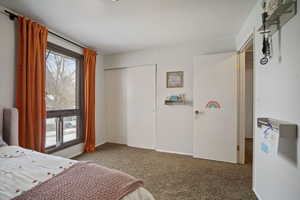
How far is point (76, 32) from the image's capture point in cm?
252

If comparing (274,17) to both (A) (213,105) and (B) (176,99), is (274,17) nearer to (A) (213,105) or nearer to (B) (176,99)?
(A) (213,105)

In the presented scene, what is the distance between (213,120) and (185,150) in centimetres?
88

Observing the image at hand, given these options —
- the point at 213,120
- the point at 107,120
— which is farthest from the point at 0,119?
the point at 213,120

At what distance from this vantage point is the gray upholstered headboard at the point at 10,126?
1.73m

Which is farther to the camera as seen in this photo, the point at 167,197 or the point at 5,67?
the point at 5,67

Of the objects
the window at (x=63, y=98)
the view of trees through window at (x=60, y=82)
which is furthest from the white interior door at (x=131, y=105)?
the view of trees through window at (x=60, y=82)

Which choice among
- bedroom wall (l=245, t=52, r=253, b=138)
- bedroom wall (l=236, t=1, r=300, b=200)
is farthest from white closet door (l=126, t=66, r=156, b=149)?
bedroom wall (l=245, t=52, r=253, b=138)

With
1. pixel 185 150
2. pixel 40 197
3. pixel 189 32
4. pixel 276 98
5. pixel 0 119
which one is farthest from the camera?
pixel 185 150

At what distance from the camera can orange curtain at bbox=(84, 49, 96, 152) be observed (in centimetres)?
310

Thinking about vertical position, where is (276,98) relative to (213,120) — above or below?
above

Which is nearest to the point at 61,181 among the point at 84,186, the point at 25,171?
the point at 84,186

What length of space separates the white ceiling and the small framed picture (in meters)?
0.67

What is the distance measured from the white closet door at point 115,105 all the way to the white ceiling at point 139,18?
1.03 m

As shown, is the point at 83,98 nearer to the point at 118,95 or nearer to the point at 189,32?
the point at 118,95
